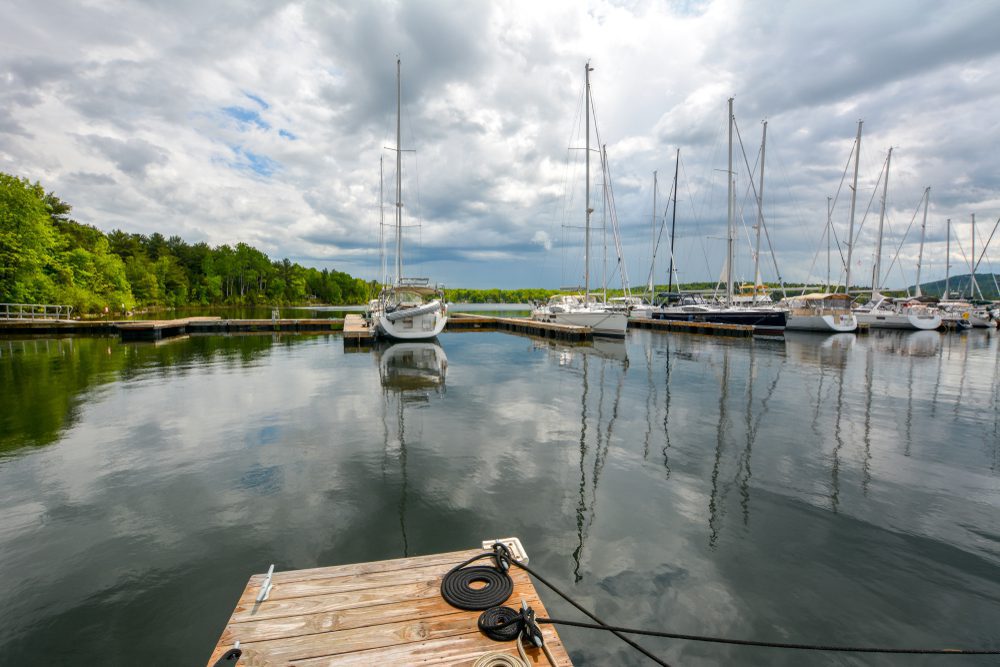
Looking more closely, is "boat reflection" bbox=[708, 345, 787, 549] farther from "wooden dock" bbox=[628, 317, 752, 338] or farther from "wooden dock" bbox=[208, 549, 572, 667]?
"wooden dock" bbox=[628, 317, 752, 338]

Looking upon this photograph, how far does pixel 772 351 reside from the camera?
94.2ft

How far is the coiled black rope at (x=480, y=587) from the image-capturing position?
131 inches

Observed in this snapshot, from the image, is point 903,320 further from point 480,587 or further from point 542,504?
point 480,587

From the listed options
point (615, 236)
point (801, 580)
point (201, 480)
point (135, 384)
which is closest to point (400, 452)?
point (201, 480)

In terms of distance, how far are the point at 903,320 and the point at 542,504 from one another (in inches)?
2319

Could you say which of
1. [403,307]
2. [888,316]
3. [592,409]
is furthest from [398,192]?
[888,316]

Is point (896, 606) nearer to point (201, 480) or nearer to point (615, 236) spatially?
point (201, 480)

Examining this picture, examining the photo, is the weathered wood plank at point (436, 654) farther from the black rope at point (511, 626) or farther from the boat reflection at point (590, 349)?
the boat reflection at point (590, 349)

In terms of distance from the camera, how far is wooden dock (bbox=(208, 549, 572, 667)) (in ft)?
9.28

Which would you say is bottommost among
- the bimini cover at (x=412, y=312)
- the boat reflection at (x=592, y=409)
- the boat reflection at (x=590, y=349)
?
the boat reflection at (x=592, y=409)

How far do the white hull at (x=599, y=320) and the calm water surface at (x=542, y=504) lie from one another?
20225mm

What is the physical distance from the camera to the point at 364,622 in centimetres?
317

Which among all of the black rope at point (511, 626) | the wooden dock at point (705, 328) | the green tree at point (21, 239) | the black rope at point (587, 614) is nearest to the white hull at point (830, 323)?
the wooden dock at point (705, 328)

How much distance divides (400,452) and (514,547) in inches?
243
